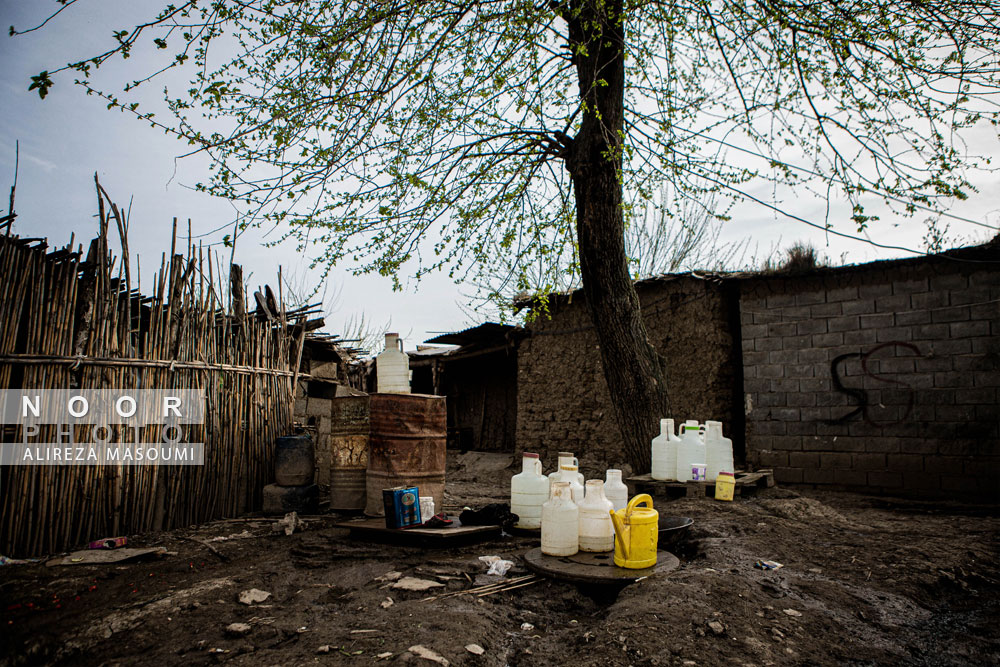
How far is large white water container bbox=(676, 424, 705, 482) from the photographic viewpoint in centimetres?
506

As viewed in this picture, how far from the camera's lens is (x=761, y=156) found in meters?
4.99

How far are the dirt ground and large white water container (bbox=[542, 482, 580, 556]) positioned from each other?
27 cm

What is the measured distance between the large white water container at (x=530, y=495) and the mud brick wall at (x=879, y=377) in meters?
3.96

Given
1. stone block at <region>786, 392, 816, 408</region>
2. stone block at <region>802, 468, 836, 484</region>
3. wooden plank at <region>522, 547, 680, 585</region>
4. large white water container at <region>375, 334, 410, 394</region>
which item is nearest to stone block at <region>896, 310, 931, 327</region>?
stone block at <region>786, 392, 816, 408</region>

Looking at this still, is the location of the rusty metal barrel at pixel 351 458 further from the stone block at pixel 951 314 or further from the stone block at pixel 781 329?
the stone block at pixel 951 314

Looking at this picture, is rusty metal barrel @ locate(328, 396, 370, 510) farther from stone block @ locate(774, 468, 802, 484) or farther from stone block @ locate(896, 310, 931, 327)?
stone block @ locate(896, 310, 931, 327)

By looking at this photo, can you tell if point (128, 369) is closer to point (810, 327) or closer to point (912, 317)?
point (810, 327)

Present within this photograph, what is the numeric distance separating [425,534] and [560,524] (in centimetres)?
99

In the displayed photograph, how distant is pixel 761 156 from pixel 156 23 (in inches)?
171

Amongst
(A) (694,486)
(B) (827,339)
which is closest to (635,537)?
(A) (694,486)

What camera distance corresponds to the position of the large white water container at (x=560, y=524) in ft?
11.2

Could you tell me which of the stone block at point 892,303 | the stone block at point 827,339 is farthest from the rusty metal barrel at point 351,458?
the stone block at point 892,303

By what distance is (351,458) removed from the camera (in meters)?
5.20

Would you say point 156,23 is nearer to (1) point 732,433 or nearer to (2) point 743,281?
(2) point 743,281
